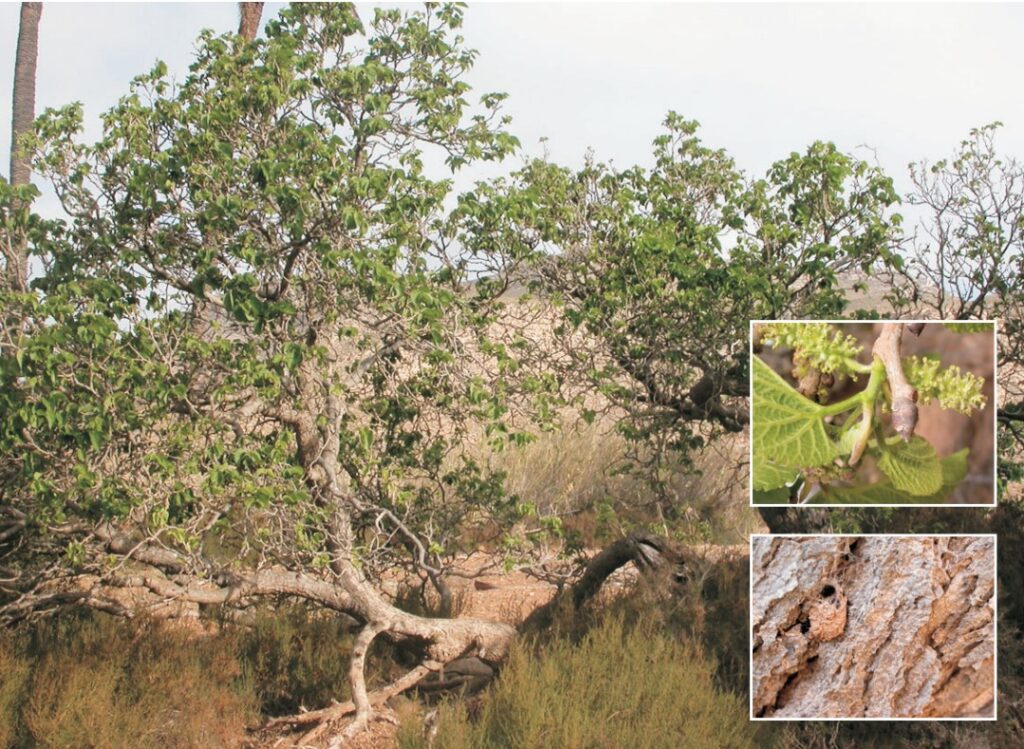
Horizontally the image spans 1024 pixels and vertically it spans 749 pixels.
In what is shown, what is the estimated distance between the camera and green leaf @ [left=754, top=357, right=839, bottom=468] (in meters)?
5.55

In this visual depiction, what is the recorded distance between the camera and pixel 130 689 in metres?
7.33

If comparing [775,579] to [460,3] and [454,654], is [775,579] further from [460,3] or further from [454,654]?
[460,3]

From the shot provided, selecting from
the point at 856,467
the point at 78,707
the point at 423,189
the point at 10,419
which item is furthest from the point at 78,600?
the point at 856,467

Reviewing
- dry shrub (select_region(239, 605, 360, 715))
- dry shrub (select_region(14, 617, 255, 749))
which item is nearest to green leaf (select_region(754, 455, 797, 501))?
dry shrub (select_region(239, 605, 360, 715))

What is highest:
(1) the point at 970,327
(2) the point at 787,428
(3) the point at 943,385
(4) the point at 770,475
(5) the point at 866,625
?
(1) the point at 970,327

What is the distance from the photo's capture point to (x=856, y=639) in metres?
5.95

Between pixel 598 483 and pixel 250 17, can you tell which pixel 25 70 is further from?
pixel 598 483

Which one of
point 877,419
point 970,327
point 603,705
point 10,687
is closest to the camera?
point 877,419

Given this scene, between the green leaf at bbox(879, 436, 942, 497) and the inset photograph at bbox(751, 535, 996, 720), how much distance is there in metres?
0.56

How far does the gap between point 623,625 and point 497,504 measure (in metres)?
1.12

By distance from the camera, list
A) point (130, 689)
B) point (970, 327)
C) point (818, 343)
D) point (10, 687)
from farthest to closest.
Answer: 1. point (130, 689)
2. point (10, 687)
3. point (970, 327)
4. point (818, 343)

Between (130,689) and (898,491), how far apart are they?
4.55 metres

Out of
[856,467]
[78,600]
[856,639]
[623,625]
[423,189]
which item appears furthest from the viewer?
[623,625]

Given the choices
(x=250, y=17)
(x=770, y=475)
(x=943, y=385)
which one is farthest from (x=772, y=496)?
(x=250, y=17)
